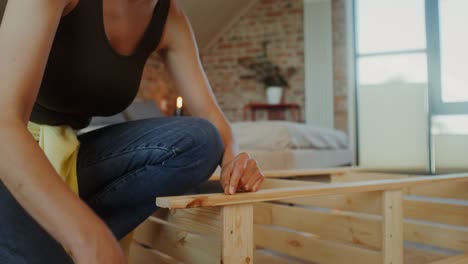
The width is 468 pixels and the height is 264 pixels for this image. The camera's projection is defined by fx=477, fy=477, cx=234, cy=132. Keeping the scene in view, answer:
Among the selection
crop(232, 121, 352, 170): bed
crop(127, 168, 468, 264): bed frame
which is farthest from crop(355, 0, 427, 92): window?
crop(127, 168, 468, 264): bed frame

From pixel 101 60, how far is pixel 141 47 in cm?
12

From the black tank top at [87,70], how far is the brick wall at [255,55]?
177 inches

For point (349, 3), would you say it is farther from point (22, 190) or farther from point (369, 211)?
point (22, 190)

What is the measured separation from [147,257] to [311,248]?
0.50 m

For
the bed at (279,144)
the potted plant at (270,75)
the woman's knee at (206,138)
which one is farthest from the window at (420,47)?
the woman's knee at (206,138)

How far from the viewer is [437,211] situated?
5.25 ft

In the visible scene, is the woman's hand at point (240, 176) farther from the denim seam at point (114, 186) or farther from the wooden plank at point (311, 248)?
the wooden plank at point (311, 248)

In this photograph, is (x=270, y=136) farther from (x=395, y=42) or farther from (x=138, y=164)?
(x=395, y=42)

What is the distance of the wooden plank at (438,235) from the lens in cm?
152

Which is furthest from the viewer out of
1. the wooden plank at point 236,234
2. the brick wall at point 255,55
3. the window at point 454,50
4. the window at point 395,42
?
the brick wall at point 255,55

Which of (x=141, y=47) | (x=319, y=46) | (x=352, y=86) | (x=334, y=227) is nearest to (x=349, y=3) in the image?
(x=319, y=46)

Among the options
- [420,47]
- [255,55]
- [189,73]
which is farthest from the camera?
[255,55]

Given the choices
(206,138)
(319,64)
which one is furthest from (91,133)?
(319,64)

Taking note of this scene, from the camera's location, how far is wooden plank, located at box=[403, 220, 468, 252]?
4.98 feet
